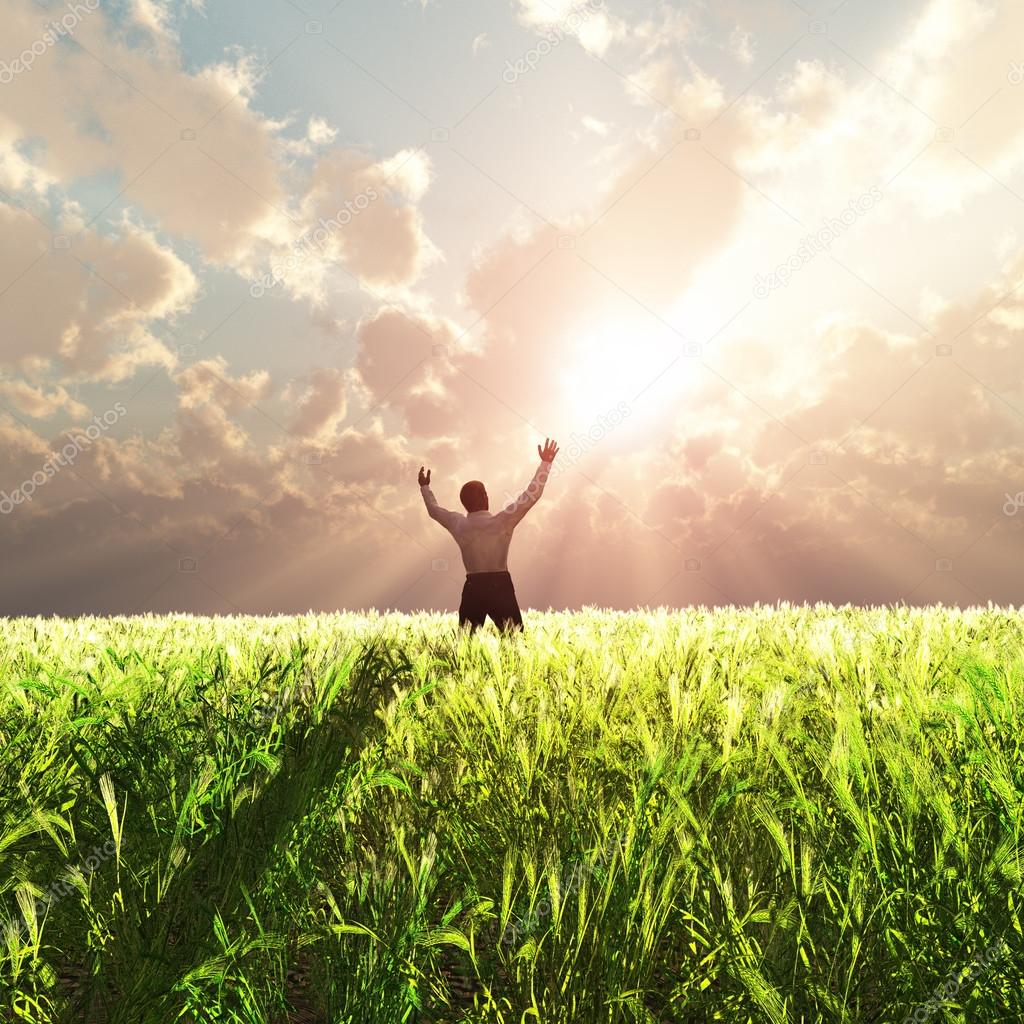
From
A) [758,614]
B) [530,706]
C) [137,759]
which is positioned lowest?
[137,759]

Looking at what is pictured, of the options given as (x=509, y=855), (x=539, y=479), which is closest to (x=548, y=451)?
(x=539, y=479)

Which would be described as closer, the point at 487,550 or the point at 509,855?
the point at 509,855

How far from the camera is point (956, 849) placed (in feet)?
6.75

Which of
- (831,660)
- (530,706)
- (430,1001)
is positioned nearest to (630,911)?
(430,1001)

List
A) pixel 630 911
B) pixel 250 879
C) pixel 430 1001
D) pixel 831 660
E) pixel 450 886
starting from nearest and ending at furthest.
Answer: pixel 630 911
pixel 430 1001
pixel 250 879
pixel 450 886
pixel 831 660

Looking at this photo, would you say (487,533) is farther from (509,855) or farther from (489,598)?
(509,855)

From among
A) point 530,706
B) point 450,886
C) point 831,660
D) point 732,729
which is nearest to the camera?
point 450,886

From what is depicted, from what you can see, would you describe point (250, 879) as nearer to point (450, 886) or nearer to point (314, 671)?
point (450, 886)

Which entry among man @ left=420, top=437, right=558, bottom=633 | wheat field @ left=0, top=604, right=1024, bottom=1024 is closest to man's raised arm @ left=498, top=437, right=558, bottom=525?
man @ left=420, top=437, right=558, bottom=633

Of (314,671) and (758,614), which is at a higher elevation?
(758,614)

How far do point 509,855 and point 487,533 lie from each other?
607 centimetres

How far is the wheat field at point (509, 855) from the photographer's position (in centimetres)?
183

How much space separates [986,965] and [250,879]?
6.31ft

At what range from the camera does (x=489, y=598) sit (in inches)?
320
